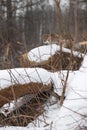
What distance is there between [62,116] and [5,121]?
0.58 meters

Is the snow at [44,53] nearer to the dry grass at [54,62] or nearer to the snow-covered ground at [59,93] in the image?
the dry grass at [54,62]

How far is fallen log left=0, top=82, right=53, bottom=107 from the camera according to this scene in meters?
3.34

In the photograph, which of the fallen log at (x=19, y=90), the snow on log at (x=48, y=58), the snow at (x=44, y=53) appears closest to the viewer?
the fallen log at (x=19, y=90)

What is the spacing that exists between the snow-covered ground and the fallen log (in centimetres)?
5

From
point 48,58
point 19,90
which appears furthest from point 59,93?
point 48,58

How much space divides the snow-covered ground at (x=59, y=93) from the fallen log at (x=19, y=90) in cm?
5

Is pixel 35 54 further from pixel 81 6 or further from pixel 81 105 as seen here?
pixel 81 6

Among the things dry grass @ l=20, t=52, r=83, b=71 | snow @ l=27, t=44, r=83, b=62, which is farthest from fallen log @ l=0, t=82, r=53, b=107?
snow @ l=27, t=44, r=83, b=62

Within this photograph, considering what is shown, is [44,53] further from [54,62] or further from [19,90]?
[19,90]

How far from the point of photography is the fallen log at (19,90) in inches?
132

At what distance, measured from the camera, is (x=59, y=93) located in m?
3.42

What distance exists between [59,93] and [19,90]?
0.35 meters

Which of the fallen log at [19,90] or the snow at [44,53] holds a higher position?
the snow at [44,53]

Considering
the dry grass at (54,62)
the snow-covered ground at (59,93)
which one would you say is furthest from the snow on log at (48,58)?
the snow-covered ground at (59,93)
